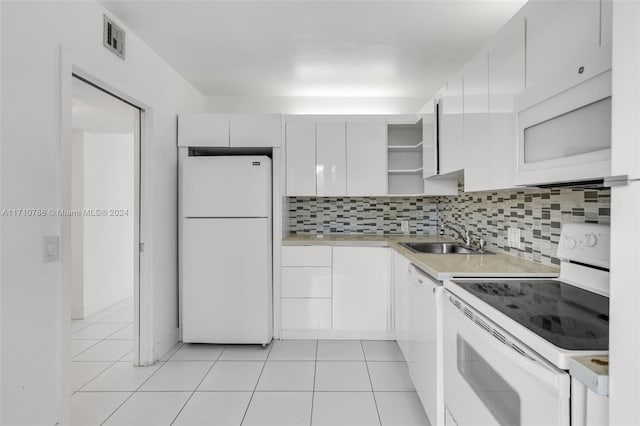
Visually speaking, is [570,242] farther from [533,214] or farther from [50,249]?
[50,249]

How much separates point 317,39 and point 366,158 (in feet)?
4.15

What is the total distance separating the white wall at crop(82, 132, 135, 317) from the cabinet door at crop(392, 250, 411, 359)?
341 centimetres

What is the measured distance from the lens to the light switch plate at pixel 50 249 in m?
1.68

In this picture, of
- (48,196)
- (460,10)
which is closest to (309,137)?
(460,10)

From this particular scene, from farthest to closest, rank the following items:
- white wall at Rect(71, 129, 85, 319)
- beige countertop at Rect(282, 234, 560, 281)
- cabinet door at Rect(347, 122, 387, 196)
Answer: white wall at Rect(71, 129, 85, 319) < cabinet door at Rect(347, 122, 387, 196) < beige countertop at Rect(282, 234, 560, 281)

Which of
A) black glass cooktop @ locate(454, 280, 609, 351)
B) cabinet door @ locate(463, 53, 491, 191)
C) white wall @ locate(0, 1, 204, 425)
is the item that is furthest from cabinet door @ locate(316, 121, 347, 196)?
black glass cooktop @ locate(454, 280, 609, 351)

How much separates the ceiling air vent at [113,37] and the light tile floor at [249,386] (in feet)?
7.37

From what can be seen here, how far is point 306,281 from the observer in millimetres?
3199

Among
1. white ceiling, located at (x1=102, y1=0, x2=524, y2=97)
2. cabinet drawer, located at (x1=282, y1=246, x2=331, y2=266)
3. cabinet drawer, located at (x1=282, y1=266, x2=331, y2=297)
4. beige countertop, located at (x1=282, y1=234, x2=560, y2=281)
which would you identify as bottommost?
cabinet drawer, located at (x1=282, y1=266, x2=331, y2=297)

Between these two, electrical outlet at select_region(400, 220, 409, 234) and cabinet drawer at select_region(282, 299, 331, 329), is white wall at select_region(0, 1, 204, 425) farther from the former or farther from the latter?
electrical outlet at select_region(400, 220, 409, 234)

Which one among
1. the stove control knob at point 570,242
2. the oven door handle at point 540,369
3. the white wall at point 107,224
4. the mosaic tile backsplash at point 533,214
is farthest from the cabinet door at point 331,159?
the white wall at point 107,224

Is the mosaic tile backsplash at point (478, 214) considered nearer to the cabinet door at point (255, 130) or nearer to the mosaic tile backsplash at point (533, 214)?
the mosaic tile backsplash at point (533, 214)

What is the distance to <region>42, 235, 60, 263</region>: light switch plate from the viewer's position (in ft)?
5.50

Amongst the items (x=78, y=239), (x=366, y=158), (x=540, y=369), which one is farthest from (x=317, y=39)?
(x=78, y=239)
